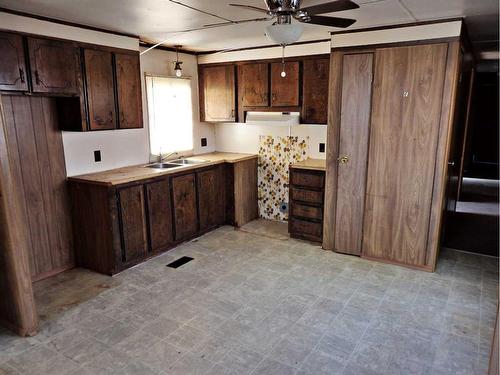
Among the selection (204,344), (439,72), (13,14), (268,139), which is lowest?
(204,344)

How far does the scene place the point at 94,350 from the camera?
2.40m

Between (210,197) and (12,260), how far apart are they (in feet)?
7.92

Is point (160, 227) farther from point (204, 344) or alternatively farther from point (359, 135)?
point (359, 135)

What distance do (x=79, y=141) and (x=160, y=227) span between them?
3.90ft

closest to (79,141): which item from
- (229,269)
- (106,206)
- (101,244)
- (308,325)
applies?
(106,206)

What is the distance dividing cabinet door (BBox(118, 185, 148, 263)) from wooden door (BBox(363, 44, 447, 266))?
90.1 inches

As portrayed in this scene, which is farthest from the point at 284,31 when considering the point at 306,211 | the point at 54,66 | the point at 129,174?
the point at 306,211

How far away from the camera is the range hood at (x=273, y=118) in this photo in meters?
4.36

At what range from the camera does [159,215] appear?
386 centimetres

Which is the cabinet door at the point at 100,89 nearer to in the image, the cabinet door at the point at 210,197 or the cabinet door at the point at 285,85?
the cabinet door at the point at 210,197

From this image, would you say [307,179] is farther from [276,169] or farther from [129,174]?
[129,174]

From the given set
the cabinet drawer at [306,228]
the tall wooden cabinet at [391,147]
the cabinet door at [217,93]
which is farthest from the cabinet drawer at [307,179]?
the cabinet door at [217,93]

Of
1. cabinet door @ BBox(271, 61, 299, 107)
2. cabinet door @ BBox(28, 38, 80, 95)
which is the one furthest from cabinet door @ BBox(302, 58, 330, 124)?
cabinet door @ BBox(28, 38, 80, 95)

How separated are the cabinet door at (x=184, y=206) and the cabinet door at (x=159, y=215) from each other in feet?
0.33
